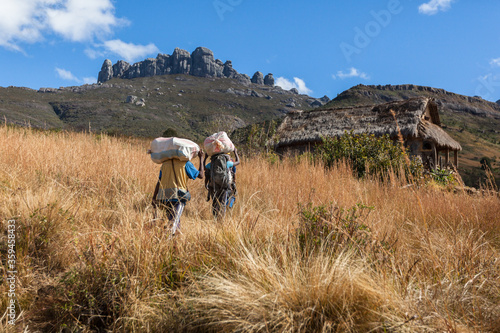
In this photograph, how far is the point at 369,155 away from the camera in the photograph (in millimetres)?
9023

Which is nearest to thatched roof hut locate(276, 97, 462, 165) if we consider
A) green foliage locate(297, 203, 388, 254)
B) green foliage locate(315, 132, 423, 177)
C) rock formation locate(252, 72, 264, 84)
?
green foliage locate(315, 132, 423, 177)

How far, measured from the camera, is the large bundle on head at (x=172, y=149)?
309 centimetres

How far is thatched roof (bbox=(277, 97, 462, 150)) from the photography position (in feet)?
44.3

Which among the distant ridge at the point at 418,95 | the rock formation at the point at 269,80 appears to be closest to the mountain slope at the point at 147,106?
the distant ridge at the point at 418,95

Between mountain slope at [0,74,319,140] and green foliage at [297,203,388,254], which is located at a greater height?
mountain slope at [0,74,319,140]

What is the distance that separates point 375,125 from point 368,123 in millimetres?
467

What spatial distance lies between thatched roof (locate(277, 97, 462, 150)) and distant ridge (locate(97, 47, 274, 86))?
125 meters

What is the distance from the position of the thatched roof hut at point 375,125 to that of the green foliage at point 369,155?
3.22 metres

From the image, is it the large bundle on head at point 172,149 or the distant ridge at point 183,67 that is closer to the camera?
the large bundle on head at point 172,149

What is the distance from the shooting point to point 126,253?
6.89 feet

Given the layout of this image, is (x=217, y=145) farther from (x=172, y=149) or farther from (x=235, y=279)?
(x=235, y=279)

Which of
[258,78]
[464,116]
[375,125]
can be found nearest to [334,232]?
[375,125]

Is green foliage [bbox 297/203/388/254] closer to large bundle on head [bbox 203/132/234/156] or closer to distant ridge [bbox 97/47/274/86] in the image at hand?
large bundle on head [bbox 203/132/234/156]

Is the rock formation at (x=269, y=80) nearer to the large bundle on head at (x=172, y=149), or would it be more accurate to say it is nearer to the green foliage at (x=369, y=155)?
the green foliage at (x=369, y=155)
